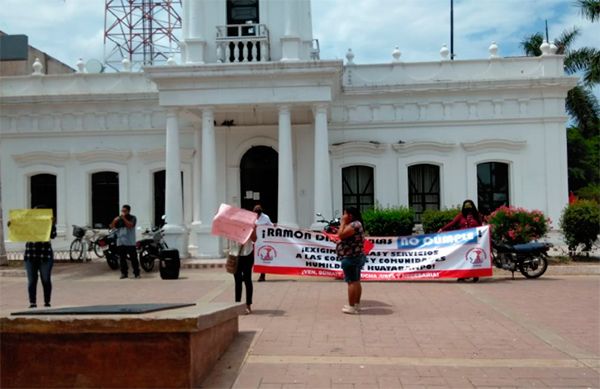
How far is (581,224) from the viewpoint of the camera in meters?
15.9

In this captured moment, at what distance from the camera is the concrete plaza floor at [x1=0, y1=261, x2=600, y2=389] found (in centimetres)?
566

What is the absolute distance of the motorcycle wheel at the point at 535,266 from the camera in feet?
44.6

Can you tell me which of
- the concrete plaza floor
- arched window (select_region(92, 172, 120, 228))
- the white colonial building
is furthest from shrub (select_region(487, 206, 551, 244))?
arched window (select_region(92, 172, 120, 228))

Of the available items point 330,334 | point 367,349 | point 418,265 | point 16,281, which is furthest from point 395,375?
point 16,281

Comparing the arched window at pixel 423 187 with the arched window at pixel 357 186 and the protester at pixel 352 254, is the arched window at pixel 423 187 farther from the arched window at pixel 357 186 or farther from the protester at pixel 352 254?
the protester at pixel 352 254

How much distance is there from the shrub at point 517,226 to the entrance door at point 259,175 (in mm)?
8343

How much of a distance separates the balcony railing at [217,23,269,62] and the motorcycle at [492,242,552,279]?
9373 mm

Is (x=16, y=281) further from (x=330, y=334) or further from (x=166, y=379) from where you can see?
(x=166, y=379)

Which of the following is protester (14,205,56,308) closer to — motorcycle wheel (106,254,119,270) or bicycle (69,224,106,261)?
motorcycle wheel (106,254,119,270)

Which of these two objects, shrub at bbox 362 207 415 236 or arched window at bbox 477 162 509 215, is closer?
shrub at bbox 362 207 415 236

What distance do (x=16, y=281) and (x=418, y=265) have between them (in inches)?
411

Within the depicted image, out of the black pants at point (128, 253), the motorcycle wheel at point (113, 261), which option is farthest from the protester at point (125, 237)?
the motorcycle wheel at point (113, 261)

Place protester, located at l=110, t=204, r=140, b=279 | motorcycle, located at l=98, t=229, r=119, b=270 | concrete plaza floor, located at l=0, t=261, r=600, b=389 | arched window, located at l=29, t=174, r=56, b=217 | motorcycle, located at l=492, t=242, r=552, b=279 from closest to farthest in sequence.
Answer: concrete plaza floor, located at l=0, t=261, r=600, b=389 < motorcycle, located at l=492, t=242, r=552, b=279 < protester, located at l=110, t=204, r=140, b=279 < motorcycle, located at l=98, t=229, r=119, b=270 < arched window, located at l=29, t=174, r=56, b=217

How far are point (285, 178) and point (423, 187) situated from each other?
239 inches
